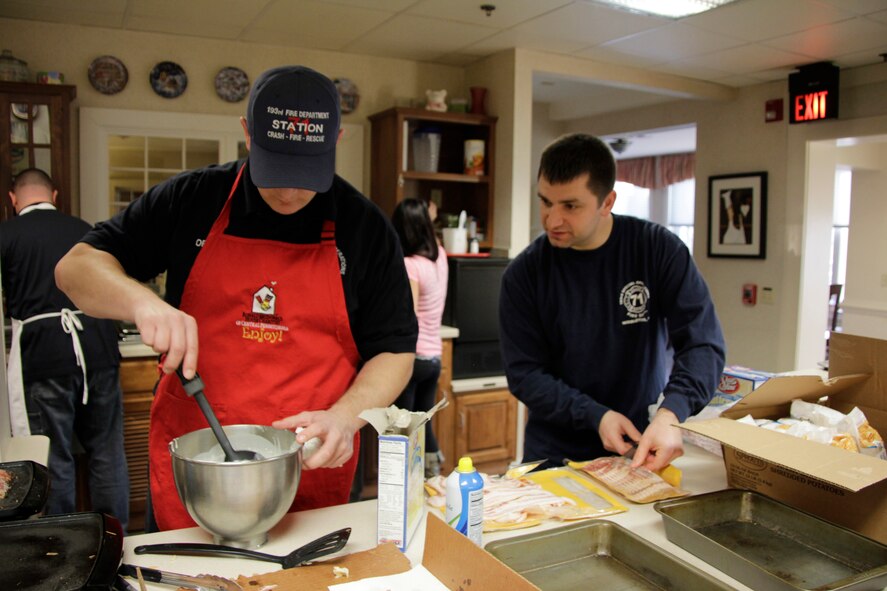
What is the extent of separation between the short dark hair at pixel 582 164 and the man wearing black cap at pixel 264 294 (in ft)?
1.84

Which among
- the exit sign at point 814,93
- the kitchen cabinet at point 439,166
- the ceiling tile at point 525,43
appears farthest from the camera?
the exit sign at point 814,93

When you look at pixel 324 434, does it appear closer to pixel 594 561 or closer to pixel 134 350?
pixel 594 561

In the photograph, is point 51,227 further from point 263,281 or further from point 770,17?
point 770,17

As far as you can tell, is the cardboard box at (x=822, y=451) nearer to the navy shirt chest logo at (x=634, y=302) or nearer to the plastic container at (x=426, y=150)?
the navy shirt chest logo at (x=634, y=302)

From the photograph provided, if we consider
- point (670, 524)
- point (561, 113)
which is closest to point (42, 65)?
point (670, 524)

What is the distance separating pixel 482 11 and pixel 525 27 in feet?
1.24

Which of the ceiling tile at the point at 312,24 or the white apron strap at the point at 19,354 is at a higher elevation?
the ceiling tile at the point at 312,24

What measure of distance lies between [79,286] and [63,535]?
0.50 metres

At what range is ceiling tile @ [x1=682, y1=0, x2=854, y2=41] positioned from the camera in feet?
11.0

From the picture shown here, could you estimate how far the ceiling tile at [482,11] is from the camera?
335 centimetres

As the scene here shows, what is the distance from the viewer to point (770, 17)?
3543 mm

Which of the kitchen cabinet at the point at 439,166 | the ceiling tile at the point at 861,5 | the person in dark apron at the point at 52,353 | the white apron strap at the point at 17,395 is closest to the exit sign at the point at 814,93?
the ceiling tile at the point at 861,5

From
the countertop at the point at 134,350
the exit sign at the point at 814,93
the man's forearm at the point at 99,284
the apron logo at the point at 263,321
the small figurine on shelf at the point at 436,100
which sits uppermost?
the exit sign at the point at 814,93

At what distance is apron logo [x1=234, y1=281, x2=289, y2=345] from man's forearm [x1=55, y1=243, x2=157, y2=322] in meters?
0.22
